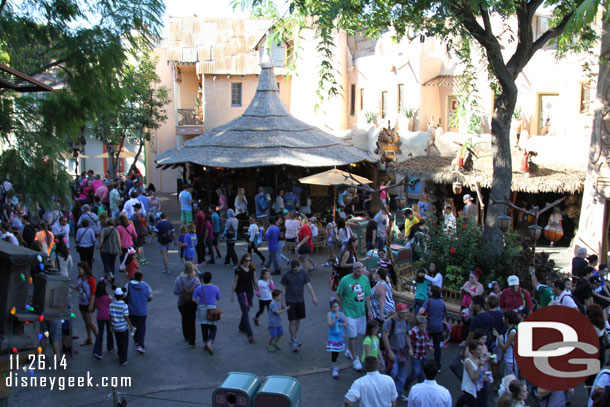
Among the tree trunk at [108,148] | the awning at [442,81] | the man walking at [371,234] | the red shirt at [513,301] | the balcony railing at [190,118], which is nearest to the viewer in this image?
the red shirt at [513,301]

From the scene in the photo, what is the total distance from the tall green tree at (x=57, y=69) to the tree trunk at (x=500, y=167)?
6.52 metres

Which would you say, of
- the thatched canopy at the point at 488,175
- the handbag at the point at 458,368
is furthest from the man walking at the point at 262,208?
the handbag at the point at 458,368

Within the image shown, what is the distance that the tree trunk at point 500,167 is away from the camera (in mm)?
11953

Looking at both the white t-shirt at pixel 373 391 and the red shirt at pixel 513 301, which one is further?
the red shirt at pixel 513 301

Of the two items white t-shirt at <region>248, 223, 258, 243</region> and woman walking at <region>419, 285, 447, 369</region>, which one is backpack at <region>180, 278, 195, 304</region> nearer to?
woman walking at <region>419, 285, 447, 369</region>

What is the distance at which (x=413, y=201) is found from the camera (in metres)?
23.8

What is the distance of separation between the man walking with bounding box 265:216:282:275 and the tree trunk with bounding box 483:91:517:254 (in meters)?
4.61

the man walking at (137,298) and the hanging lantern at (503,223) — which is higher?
the hanging lantern at (503,223)

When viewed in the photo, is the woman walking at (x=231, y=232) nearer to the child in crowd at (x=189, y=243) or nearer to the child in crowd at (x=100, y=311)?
the child in crowd at (x=189, y=243)

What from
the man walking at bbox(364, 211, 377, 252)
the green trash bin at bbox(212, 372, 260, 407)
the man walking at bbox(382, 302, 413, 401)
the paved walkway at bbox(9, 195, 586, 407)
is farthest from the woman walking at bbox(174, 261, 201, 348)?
the man walking at bbox(364, 211, 377, 252)

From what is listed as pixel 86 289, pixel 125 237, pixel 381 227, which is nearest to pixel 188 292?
pixel 86 289

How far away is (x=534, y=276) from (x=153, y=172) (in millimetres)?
26622

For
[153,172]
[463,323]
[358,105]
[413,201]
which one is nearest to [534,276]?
[463,323]

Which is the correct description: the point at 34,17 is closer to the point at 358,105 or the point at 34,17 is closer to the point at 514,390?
the point at 514,390
